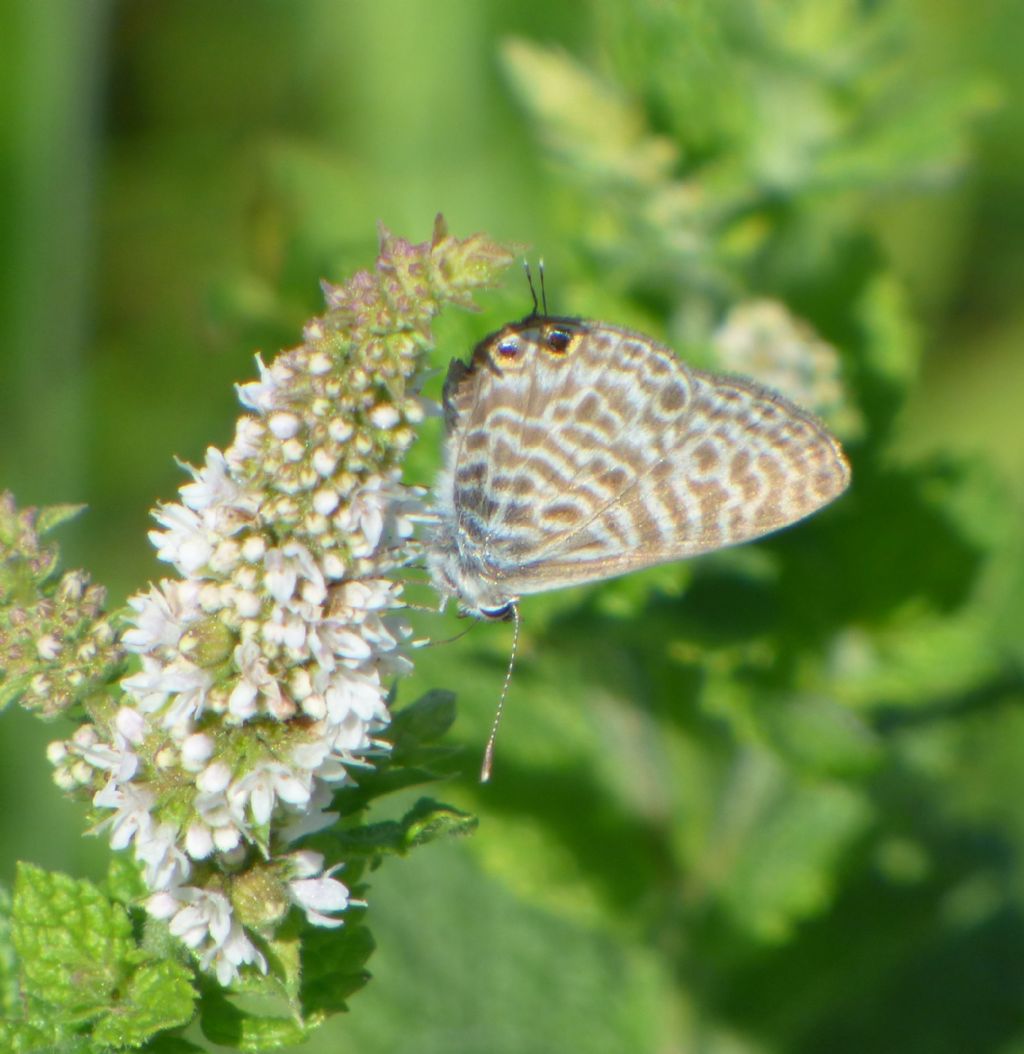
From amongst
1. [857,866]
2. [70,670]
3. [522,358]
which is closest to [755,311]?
[522,358]

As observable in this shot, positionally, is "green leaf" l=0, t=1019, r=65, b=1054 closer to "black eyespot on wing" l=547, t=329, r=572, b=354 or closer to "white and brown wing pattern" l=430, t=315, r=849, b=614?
"white and brown wing pattern" l=430, t=315, r=849, b=614

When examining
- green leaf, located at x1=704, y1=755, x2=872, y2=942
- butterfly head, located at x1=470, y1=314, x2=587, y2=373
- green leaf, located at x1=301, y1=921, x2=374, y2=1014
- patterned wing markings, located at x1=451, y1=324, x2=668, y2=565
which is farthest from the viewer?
green leaf, located at x1=704, y1=755, x2=872, y2=942

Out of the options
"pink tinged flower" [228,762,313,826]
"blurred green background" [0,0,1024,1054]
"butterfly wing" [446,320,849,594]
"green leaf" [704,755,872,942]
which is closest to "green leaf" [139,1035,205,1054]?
"pink tinged flower" [228,762,313,826]

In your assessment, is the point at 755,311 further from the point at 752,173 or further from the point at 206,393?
the point at 206,393

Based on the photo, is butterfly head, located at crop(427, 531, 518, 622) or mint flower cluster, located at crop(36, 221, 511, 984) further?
butterfly head, located at crop(427, 531, 518, 622)

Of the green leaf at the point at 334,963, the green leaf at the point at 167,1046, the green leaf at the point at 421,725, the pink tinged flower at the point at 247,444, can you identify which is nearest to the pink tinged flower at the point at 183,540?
the pink tinged flower at the point at 247,444

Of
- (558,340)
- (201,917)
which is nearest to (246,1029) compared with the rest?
(201,917)

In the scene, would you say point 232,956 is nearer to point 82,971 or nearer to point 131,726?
point 82,971
